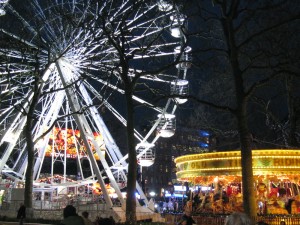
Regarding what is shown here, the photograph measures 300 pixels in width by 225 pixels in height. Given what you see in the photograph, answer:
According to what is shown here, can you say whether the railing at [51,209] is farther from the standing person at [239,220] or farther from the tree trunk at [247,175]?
the standing person at [239,220]

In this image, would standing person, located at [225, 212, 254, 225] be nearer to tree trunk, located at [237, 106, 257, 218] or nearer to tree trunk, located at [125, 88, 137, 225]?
tree trunk, located at [237, 106, 257, 218]

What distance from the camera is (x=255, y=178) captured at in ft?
67.3

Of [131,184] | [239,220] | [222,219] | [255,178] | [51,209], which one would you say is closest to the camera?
[239,220]

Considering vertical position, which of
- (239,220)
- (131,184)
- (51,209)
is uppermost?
(131,184)

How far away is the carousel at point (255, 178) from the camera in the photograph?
18.6 m

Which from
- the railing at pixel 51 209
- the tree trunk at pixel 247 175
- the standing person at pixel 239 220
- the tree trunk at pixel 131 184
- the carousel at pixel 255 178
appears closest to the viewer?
the standing person at pixel 239 220

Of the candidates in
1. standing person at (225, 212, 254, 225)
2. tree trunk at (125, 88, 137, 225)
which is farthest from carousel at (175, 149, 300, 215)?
standing person at (225, 212, 254, 225)

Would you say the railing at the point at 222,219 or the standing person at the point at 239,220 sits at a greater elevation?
the standing person at the point at 239,220

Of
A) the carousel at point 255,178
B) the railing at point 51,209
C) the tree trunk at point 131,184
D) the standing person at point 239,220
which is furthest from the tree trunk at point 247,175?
the standing person at point 239,220

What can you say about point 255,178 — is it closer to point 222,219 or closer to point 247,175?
point 222,219

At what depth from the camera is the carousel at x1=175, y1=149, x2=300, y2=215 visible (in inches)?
731

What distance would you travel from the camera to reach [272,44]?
2255 cm

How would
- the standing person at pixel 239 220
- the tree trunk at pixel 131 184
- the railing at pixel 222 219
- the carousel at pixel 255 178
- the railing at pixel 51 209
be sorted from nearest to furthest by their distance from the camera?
the standing person at pixel 239 220, the railing at pixel 222 219, the tree trunk at pixel 131 184, the carousel at pixel 255 178, the railing at pixel 51 209

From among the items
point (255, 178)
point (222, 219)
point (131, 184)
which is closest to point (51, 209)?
point (131, 184)
